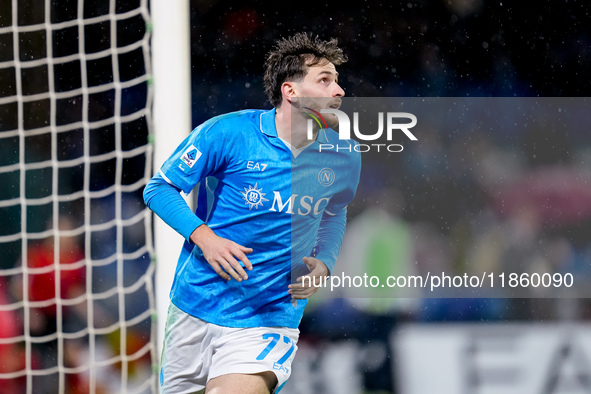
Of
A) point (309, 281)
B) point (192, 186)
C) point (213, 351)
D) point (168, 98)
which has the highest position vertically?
point (168, 98)

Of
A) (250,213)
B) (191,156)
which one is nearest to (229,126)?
(191,156)

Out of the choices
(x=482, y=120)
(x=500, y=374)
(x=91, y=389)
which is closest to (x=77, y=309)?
(x=91, y=389)

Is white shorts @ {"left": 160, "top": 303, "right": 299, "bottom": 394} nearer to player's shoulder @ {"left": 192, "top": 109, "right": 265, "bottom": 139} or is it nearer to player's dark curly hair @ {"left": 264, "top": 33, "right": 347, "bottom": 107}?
player's shoulder @ {"left": 192, "top": 109, "right": 265, "bottom": 139}

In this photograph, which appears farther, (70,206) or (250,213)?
(70,206)

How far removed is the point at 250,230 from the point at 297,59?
0.51 metres

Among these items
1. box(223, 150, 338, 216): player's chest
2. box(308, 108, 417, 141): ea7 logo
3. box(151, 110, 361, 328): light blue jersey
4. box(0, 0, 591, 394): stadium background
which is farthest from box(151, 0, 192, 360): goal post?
box(0, 0, 591, 394): stadium background

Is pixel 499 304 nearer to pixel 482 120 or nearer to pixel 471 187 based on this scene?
pixel 471 187

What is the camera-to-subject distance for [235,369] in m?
1.57

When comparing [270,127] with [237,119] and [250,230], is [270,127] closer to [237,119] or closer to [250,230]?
[237,119]

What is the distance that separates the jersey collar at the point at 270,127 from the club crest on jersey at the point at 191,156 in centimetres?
19

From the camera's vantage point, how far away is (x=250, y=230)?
66.7 inches

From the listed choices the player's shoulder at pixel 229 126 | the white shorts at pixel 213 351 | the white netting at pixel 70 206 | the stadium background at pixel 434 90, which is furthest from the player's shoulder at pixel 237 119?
the white netting at pixel 70 206

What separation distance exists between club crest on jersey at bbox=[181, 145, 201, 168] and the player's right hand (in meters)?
0.20

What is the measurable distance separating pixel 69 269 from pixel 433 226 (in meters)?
1.66
